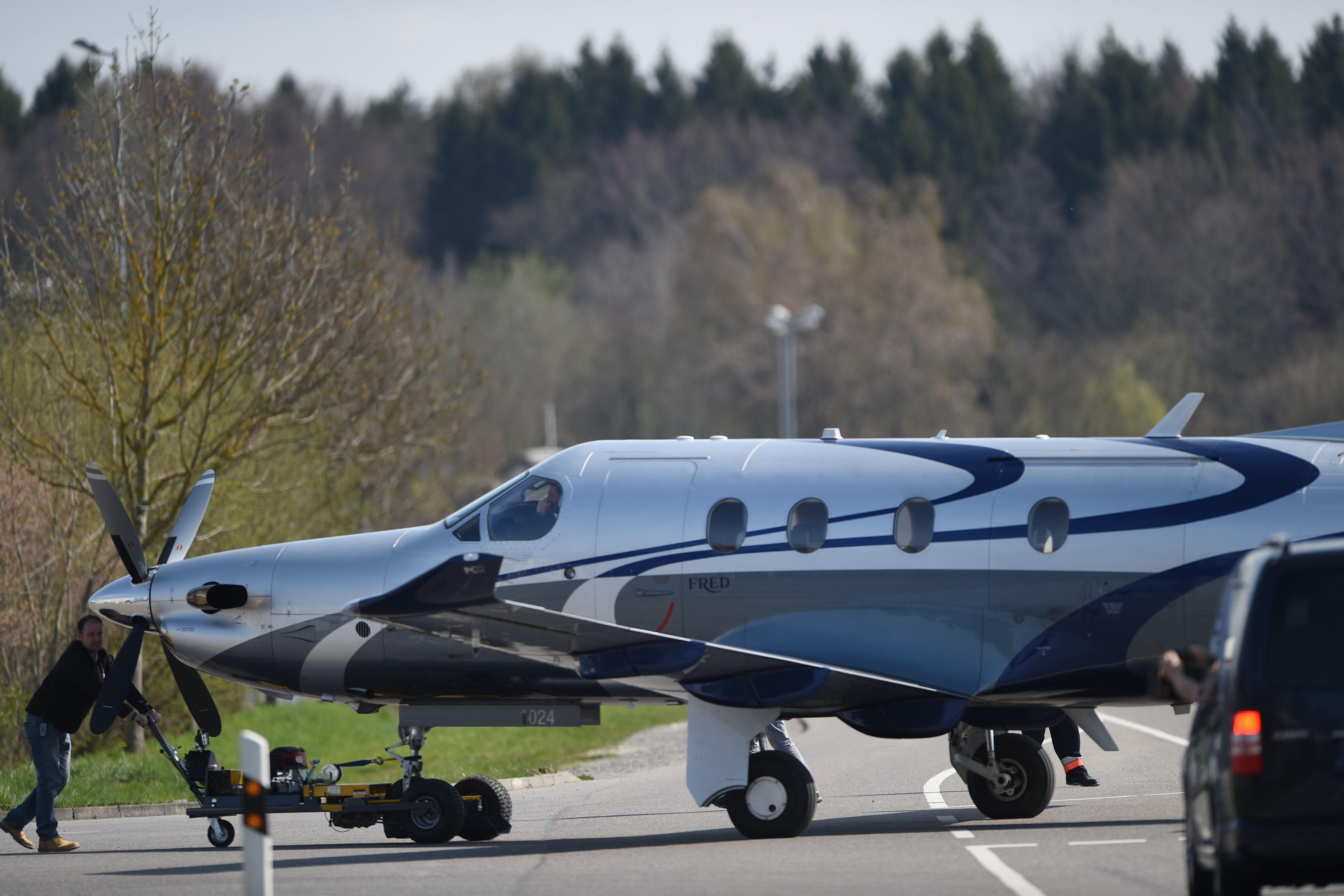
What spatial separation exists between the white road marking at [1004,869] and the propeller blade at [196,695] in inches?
267

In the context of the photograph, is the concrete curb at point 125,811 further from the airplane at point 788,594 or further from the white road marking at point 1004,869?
the white road marking at point 1004,869

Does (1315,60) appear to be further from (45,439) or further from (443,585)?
(443,585)

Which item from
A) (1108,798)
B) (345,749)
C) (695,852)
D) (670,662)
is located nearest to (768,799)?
(695,852)

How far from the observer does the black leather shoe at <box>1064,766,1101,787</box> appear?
1623cm

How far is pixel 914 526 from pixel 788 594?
119 centimetres

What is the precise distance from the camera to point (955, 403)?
221 ft

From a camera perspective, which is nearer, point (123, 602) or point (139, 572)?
point (123, 602)

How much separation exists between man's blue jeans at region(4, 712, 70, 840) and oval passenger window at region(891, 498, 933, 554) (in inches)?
290

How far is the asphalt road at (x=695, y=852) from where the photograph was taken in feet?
34.8

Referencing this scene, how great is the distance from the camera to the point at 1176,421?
1405cm

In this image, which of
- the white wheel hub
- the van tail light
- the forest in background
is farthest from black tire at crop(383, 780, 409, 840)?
the forest in background

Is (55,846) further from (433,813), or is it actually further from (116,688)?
(433,813)

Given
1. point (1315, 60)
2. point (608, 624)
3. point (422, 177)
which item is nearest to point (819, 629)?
point (608, 624)

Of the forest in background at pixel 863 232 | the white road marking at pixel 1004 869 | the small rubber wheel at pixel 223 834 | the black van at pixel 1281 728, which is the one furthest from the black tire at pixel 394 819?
the forest in background at pixel 863 232
